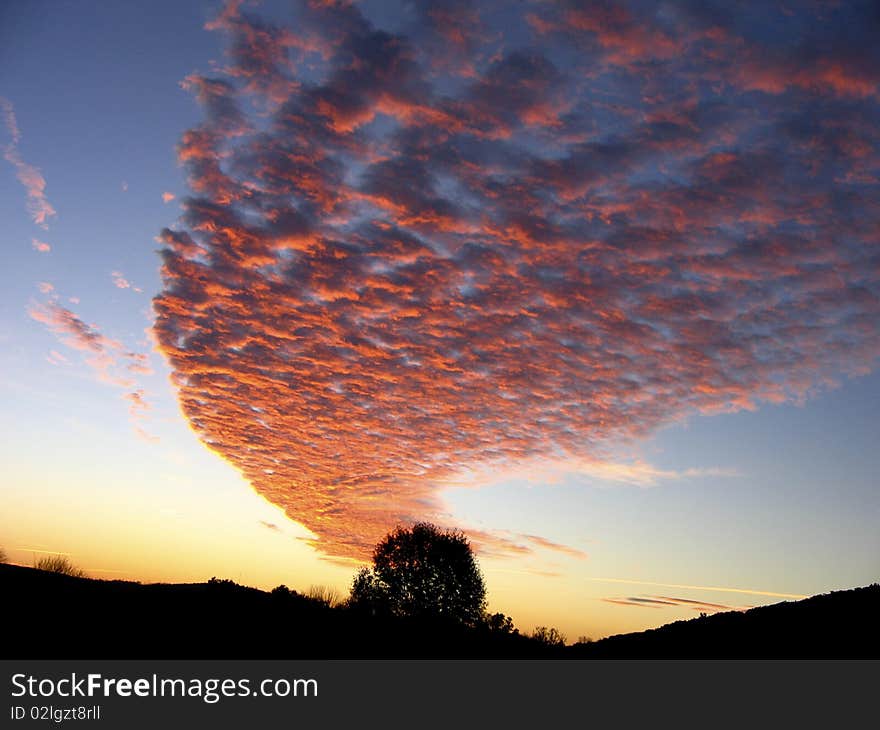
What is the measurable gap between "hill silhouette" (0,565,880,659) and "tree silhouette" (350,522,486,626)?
91.3 ft

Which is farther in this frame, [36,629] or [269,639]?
[269,639]

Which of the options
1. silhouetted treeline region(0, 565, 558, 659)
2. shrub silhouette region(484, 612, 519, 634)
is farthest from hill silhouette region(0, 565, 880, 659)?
shrub silhouette region(484, 612, 519, 634)

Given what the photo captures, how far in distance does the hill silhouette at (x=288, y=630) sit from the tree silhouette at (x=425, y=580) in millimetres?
27829

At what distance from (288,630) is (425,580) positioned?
34.8 m

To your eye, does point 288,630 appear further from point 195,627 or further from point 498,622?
point 498,622

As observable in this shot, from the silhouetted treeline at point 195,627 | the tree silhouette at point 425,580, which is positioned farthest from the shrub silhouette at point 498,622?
the silhouetted treeline at point 195,627

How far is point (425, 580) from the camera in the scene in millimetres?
56906

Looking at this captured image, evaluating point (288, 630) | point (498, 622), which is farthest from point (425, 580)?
point (288, 630)

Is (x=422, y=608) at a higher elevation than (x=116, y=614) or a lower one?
lower
